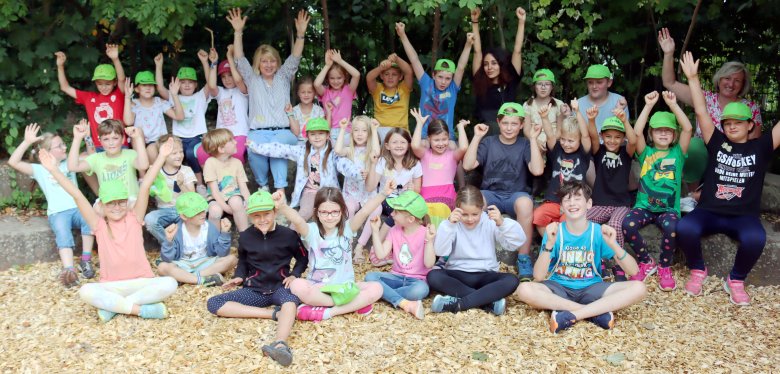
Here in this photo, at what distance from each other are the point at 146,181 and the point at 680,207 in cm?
403

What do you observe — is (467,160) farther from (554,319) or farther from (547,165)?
(554,319)

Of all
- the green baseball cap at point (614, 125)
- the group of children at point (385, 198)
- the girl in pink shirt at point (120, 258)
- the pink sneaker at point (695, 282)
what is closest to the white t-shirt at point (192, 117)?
the group of children at point (385, 198)

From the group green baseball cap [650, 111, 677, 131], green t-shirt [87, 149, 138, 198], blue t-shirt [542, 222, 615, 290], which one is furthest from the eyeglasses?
green baseball cap [650, 111, 677, 131]

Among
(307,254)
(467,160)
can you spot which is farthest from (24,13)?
(467,160)

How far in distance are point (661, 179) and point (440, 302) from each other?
6.67 feet

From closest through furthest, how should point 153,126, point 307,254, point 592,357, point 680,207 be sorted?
point 592,357, point 307,254, point 680,207, point 153,126

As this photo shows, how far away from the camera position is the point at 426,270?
5.25 metres

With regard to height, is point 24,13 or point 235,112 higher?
point 24,13

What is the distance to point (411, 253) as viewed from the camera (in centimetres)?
523

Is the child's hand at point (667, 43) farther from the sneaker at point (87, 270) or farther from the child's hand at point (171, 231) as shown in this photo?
the sneaker at point (87, 270)

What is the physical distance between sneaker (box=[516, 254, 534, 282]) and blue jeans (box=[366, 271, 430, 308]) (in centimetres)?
89

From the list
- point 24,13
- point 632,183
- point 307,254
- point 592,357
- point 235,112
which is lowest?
point 592,357

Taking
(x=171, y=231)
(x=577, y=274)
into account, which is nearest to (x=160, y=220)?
(x=171, y=231)

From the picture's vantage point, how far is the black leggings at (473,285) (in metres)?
4.95
